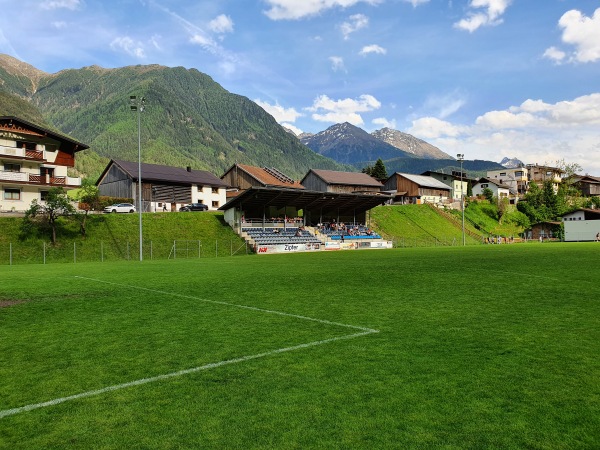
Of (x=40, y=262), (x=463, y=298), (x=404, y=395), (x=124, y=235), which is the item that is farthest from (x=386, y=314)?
(x=124, y=235)

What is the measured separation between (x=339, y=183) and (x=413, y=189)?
1907 centimetres

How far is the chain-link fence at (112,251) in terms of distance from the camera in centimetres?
3622

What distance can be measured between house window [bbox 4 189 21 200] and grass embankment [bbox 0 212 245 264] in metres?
8.49

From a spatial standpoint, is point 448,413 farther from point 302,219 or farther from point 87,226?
point 302,219

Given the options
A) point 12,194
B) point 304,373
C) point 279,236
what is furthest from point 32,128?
point 304,373

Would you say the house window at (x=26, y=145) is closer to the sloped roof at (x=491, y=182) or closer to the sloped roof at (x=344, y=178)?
the sloped roof at (x=344, y=178)

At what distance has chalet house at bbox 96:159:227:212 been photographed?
2491 inches

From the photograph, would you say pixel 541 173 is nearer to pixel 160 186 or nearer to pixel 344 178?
pixel 344 178

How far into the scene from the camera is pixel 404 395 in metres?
4.91

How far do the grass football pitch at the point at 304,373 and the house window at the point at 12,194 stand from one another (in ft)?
141

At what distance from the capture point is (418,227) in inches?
2864

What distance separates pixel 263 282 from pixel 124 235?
30.7 meters

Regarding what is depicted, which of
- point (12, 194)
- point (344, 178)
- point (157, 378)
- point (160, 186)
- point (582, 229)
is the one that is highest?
point (344, 178)

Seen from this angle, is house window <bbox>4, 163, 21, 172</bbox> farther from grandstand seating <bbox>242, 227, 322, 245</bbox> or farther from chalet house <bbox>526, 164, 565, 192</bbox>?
chalet house <bbox>526, 164, 565, 192</bbox>
